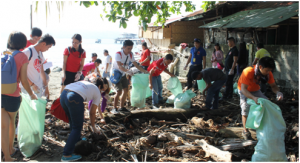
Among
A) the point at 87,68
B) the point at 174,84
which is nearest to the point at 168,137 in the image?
the point at 174,84

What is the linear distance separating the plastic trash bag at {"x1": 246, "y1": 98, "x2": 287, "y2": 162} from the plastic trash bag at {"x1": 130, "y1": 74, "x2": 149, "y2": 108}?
3.10 m

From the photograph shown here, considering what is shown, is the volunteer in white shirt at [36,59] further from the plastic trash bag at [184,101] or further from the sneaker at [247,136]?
the sneaker at [247,136]

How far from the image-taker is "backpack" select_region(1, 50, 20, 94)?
3.01 m

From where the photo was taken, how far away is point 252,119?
11.1 feet

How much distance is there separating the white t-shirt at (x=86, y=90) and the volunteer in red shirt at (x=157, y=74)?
2.55m

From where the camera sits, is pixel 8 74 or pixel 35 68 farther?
pixel 35 68

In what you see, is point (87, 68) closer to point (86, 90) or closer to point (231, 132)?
point (86, 90)

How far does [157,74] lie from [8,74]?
3732mm

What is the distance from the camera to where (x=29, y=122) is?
3574mm

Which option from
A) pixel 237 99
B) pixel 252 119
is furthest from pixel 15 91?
pixel 237 99

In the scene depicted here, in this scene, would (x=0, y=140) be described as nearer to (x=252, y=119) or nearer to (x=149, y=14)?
(x=252, y=119)

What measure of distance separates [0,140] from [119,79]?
2654 mm

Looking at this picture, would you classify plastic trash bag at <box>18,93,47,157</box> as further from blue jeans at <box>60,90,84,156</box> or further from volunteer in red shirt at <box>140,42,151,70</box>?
volunteer in red shirt at <box>140,42,151,70</box>

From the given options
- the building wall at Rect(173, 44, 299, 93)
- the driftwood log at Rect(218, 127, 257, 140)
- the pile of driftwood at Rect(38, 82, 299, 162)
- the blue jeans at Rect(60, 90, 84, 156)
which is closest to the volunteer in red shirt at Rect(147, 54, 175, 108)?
the pile of driftwood at Rect(38, 82, 299, 162)
